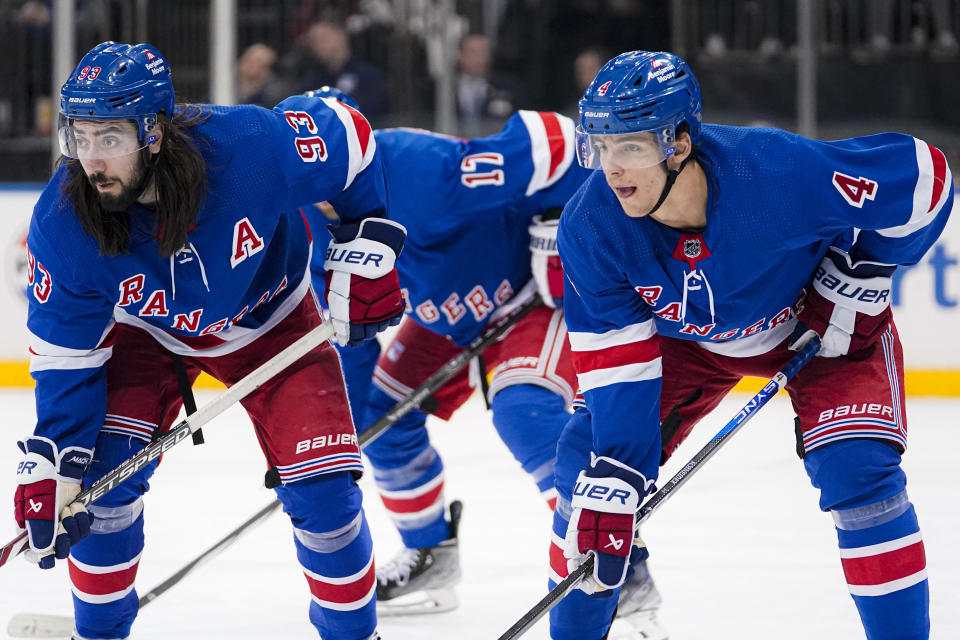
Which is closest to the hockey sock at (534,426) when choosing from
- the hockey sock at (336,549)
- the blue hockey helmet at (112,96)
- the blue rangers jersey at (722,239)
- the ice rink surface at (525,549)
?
the ice rink surface at (525,549)

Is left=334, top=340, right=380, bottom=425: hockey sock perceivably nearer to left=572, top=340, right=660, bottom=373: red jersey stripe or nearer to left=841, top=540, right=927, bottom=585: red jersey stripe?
left=572, top=340, right=660, bottom=373: red jersey stripe

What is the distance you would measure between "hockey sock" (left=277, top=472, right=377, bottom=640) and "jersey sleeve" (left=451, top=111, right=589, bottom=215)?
768 millimetres

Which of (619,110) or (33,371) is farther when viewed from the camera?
(33,371)

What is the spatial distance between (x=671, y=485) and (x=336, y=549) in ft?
1.96

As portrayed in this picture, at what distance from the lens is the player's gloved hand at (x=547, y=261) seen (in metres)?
2.87

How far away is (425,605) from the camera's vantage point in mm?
3004

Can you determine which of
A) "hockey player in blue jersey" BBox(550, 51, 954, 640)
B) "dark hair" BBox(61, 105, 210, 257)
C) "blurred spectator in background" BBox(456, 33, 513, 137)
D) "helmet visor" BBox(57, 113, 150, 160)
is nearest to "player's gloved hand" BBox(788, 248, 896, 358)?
"hockey player in blue jersey" BBox(550, 51, 954, 640)

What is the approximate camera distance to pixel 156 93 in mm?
2170

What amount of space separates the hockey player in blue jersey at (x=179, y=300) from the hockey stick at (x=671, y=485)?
0.38 metres

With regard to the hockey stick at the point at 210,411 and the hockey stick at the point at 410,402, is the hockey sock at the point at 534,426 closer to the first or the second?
the hockey stick at the point at 410,402

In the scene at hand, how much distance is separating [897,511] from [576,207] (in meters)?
0.68

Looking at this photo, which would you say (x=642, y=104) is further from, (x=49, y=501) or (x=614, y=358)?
(x=49, y=501)

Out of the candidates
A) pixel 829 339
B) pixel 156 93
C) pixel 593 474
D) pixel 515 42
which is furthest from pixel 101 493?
pixel 515 42

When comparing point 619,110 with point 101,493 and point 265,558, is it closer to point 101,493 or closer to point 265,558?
point 101,493
